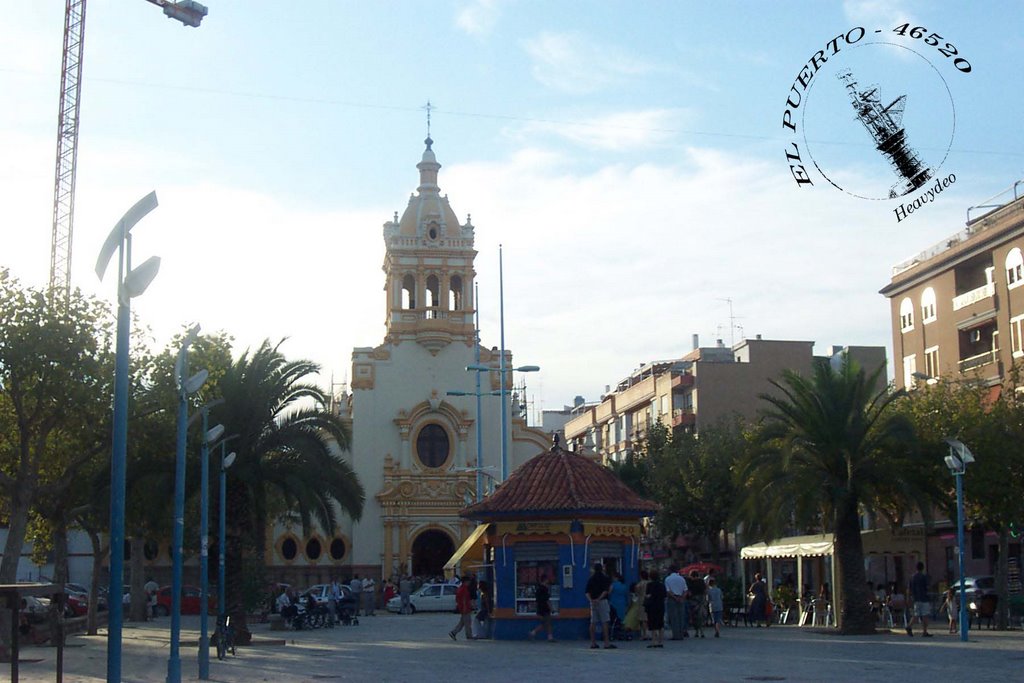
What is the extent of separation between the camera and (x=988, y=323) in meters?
46.8

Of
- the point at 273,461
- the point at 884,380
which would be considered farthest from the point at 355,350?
the point at 273,461

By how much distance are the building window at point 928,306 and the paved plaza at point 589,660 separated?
22735 millimetres

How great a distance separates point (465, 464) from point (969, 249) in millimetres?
25516

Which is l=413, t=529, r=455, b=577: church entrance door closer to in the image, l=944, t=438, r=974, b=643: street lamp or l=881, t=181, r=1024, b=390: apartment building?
l=881, t=181, r=1024, b=390: apartment building

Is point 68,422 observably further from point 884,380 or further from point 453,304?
point 884,380

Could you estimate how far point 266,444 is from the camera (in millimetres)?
30297

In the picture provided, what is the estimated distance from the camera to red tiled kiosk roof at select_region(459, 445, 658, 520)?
28.5 metres

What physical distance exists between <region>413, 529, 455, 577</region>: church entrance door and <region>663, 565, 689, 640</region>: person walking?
1304 inches

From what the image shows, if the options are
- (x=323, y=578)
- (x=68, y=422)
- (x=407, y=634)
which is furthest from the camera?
(x=323, y=578)

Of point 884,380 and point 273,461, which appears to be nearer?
point 273,461

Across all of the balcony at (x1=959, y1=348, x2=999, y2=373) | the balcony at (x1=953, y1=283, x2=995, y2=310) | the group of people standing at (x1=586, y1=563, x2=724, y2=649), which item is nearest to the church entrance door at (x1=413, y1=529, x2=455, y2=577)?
the balcony at (x1=959, y1=348, x2=999, y2=373)

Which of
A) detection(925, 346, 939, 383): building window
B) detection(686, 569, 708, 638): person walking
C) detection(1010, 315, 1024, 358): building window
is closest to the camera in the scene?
detection(686, 569, 708, 638): person walking

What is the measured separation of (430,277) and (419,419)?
276 inches

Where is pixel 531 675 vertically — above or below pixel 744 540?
below
